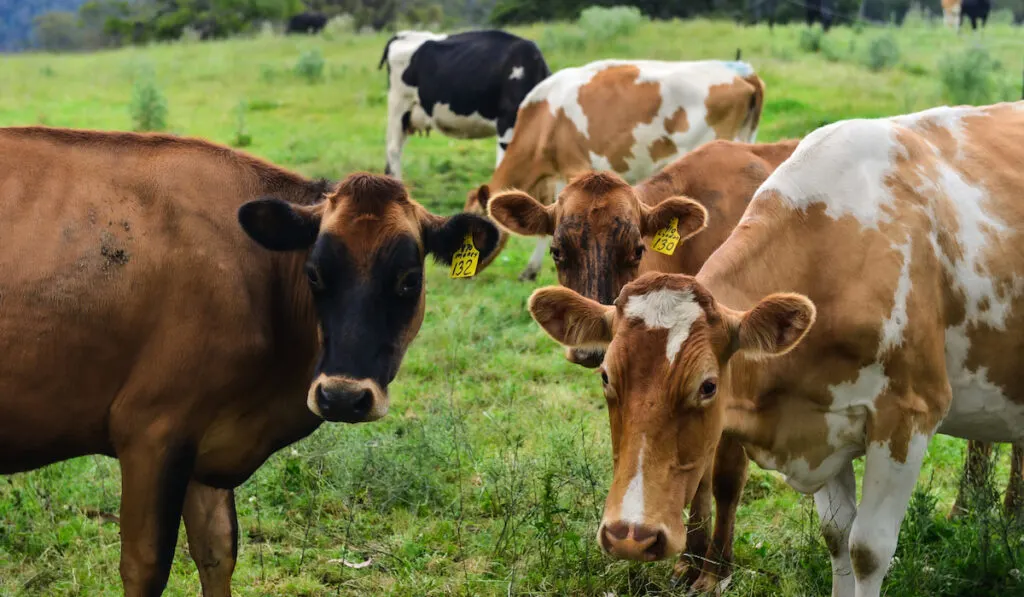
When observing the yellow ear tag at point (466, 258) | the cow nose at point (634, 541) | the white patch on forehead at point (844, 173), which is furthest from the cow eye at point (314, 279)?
the white patch on forehead at point (844, 173)

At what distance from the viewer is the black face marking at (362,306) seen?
4270 millimetres

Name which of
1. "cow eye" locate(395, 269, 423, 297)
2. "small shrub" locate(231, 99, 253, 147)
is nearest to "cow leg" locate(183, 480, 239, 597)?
"cow eye" locate(395, 269, 423, 297)

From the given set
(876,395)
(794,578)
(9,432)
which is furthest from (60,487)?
(876,395)

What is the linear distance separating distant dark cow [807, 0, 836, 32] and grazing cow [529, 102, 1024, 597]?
91.1 feet

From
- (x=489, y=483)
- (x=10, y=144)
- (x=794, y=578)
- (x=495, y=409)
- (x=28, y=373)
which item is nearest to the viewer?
(x=28, y=373)

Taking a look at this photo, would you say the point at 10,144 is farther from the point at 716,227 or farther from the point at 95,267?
the point at 716,227

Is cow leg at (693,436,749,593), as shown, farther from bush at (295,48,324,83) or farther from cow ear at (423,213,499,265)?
bush at (295,48,324,83)

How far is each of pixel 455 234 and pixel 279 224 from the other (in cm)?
79

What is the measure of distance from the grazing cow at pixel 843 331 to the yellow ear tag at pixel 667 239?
53.3 inches

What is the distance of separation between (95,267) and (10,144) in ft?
2.21

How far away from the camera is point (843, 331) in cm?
417

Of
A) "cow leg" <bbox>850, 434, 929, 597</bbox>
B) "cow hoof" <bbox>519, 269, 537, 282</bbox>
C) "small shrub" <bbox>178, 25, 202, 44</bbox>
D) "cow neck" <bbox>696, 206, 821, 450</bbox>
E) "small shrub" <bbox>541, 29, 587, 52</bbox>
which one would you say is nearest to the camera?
"cow neck" <bbox>696, 206, 821, 450</bbox>

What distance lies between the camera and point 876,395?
13.8ft

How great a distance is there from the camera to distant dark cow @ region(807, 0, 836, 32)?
3272cm
